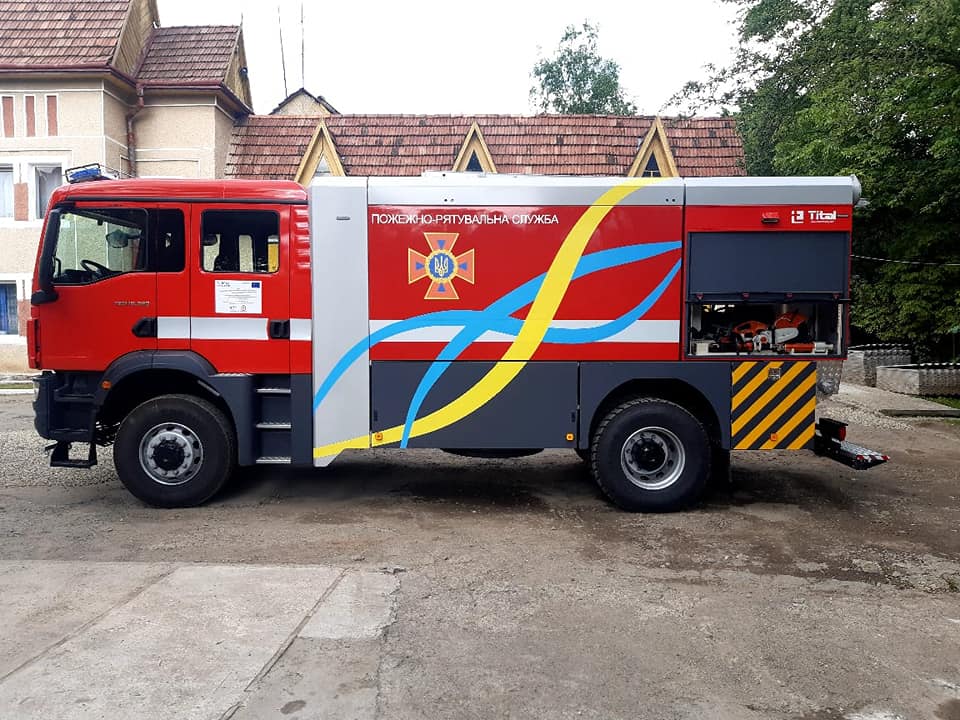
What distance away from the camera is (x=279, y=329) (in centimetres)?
682

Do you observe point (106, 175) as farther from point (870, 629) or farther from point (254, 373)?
point (870, 629)

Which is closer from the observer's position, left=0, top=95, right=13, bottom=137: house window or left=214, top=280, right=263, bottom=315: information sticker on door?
left=214, top=280, right=263, bottom=315: information sticker on door

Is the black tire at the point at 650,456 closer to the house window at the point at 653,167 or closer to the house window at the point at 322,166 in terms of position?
the house window at the point at 653,167

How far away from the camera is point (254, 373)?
690cm

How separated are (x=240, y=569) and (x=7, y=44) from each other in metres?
20.0

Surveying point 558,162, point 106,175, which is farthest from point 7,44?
point 106,175

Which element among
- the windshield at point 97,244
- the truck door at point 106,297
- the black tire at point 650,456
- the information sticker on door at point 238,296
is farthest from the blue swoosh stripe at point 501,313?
the windshield at point 97,244

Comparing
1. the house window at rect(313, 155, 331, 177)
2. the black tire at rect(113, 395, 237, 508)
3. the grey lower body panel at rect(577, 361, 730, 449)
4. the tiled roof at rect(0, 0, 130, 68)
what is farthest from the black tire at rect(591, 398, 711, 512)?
the tiled roof at rect(0, 0, 130, 68)

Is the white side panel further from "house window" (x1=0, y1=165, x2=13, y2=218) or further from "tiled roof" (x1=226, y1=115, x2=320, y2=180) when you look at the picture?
"house window" (x1=0, y1=165, x2=13, y2=218)

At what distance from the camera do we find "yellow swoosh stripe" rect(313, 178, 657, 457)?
22.1 feet

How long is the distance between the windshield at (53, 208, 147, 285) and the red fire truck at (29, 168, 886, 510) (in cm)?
2

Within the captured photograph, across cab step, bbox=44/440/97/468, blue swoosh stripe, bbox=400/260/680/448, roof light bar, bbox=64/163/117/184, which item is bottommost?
cab step, bbox=44/440/97/468

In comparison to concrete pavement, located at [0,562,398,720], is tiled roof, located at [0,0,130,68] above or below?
above

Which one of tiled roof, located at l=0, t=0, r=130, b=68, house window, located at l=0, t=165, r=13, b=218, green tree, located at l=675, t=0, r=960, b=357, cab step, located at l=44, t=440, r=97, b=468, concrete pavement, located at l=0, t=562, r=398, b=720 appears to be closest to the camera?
concrete pavement, located at l=0, t=562, r=398, b=720
